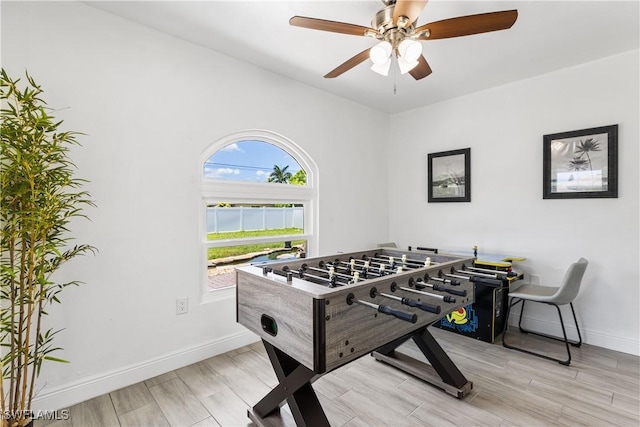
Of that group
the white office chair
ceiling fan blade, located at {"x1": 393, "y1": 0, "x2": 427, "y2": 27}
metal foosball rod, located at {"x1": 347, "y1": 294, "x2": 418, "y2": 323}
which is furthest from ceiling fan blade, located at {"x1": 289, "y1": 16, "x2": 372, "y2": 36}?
the white office chair

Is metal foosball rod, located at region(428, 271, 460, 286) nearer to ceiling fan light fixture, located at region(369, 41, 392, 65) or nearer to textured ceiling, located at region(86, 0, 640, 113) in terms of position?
ceiling fan light fixture, located at region(369, 41, 392, 65)

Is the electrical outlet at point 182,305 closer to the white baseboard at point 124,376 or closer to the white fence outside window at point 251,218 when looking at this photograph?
the white baseboard at point 124,376

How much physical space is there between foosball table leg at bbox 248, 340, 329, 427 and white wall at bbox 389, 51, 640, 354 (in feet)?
8.96

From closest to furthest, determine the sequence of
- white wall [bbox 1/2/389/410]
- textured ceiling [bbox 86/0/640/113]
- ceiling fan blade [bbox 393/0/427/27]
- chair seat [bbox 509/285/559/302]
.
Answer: ceiling fan blade [bbox 393/0/427/27]
white wall [bbox 1/2/389/410]
textured ceiling [bbox 86/0/640/113]
chair seat [bbox 509/285/559/302]

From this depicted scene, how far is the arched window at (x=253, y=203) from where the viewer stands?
2.76m

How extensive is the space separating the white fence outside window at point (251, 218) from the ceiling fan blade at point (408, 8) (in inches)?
80.4

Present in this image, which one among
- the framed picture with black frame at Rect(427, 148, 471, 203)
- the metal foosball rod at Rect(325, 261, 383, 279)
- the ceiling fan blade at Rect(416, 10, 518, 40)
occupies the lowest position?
the metal foosball rod at Rect(325, 261, 383, 279)

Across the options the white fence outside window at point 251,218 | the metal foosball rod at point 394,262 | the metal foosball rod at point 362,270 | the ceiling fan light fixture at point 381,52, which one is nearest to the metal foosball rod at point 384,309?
the metal foosball rod at point 362,270

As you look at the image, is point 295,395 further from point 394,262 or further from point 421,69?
point 421,69

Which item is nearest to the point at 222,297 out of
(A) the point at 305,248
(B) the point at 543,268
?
(A) the point at 305,248

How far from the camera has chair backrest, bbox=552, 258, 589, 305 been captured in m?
2.46

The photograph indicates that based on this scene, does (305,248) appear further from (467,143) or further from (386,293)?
(467,143)

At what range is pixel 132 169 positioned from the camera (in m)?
2.24

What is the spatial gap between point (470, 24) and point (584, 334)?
3019 mm
